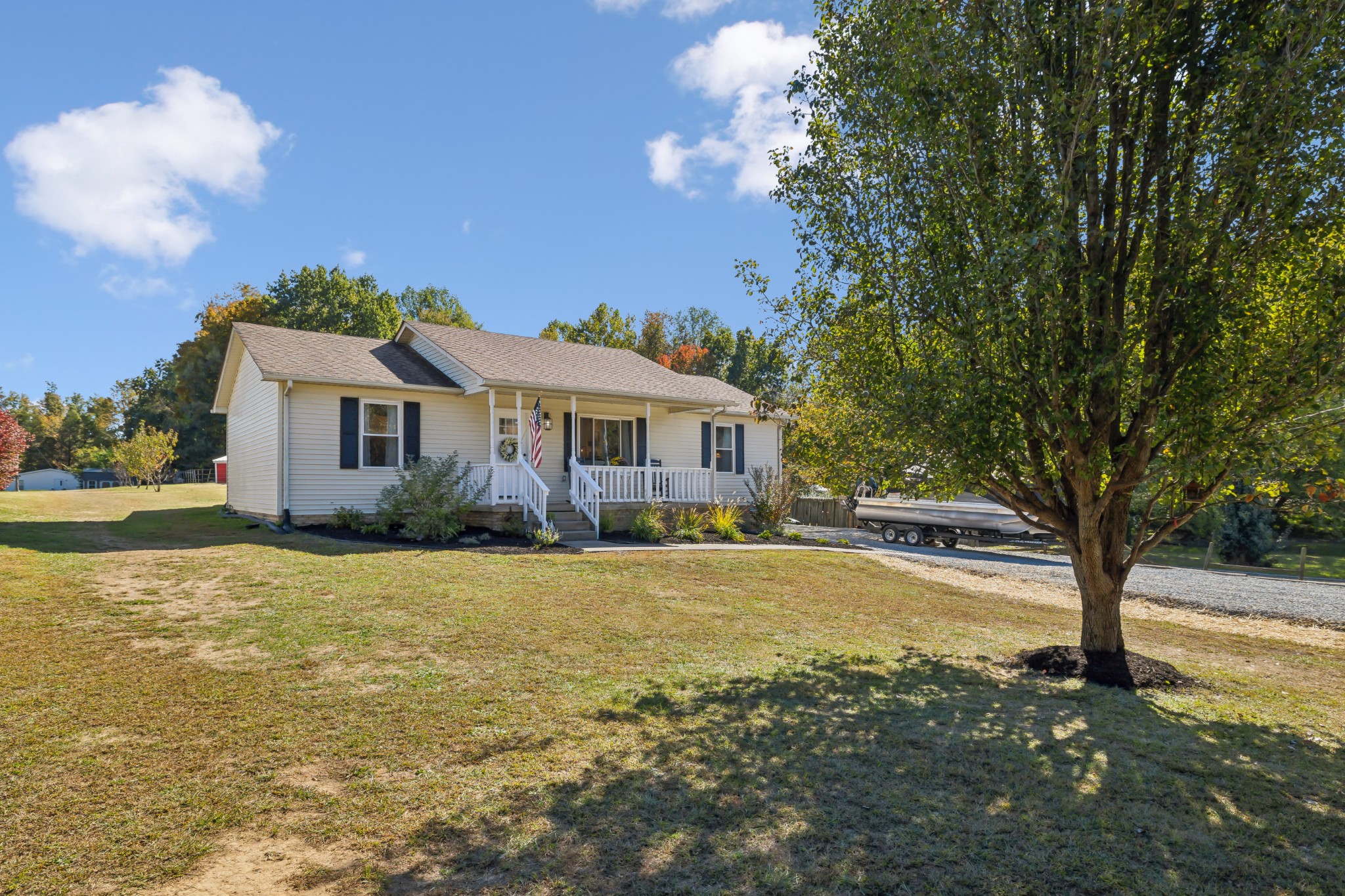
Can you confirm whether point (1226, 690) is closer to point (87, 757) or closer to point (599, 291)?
point (87, 757)

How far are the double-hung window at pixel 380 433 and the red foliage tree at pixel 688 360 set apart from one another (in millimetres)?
29632

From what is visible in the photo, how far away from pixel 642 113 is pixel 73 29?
9.53m

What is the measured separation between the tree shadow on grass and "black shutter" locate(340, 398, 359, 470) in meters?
12.2

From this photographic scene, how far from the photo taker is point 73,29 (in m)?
11.7

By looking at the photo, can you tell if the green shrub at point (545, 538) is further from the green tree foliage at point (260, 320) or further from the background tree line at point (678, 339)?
the green tree foliage at point (260, 320)

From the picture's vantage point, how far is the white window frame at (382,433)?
1557cm

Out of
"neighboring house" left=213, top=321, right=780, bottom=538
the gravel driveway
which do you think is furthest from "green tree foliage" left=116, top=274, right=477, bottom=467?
the gravel driveway

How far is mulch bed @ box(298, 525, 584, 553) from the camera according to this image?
41.5ft

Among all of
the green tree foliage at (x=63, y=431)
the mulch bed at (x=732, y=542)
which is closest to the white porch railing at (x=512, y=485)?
the mulch bed at (x=732, y=542)

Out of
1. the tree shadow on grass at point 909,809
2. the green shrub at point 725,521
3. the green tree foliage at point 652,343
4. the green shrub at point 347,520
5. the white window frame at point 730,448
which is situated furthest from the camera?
the green tree foliage at point 652,343

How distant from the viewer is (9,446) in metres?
16.0

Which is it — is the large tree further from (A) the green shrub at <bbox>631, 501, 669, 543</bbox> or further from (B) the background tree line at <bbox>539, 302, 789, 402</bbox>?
(B) the background tree line at <bbox>539, 302, 789, 402</bbox>

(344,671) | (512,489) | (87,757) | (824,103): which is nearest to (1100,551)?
(824,103)

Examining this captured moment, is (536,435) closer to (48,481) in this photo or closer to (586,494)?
Answer: (586,494)
